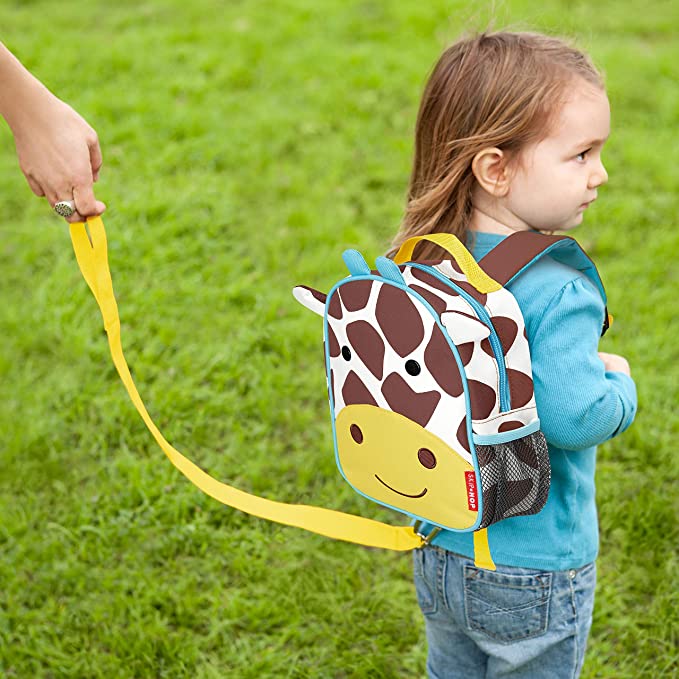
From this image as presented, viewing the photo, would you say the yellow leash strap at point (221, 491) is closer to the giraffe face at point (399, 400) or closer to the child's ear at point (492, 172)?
the giraffe face at point (399, 400)

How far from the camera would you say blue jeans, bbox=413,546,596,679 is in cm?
186

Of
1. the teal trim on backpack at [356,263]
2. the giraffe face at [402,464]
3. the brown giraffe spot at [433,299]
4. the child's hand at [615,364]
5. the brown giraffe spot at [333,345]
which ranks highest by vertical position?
the teal trim on backpack at [356,263]

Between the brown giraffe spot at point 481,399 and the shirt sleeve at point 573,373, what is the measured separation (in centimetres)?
12

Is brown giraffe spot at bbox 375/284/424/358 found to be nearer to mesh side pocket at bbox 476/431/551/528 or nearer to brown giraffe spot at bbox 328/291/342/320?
brown giraffe spot at bbox 328/291/342/320

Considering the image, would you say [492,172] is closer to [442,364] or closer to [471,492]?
[442,364]

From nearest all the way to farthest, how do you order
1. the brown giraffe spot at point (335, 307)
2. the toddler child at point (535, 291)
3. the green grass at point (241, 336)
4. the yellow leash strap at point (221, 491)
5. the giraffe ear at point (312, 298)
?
the toddler child at point (535, 291)
the brown giraffe spot at point (335, 307)
the giraffe ear at point (312, 298)
the yellow leash strap at point (221, 491)
the green grass at point (241, 336)

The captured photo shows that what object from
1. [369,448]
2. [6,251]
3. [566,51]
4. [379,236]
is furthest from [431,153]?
[6,251]

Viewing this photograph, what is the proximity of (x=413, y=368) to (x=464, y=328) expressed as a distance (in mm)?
137

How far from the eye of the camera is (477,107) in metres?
1.84

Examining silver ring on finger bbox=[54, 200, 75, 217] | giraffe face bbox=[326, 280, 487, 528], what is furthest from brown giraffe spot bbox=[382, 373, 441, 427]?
silver ring on finger bbox=[54, 200, 75, 217]

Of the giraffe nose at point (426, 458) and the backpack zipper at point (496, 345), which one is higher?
the backpack zipper at point (496, 345)

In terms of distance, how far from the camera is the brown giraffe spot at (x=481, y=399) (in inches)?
63.0

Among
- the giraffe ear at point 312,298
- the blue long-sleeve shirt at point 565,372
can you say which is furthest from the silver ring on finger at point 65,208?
the blue long-sleeve shirt at point 565,372

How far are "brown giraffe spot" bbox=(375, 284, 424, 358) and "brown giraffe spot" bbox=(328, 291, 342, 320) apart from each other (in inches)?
4.2
